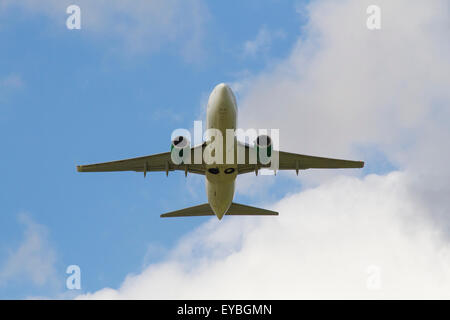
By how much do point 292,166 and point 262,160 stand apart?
3.07 meters

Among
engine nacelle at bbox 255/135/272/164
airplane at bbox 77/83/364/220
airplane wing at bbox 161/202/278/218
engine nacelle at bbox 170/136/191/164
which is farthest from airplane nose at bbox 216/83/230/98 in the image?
airplane wing at bbox 161/202/278/218

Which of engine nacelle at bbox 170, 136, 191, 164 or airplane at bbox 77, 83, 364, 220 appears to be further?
engine nacelle at bbox 170, 136, 191, 164

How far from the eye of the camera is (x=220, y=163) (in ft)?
110

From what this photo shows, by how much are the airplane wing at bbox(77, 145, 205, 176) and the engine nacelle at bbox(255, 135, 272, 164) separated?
3.56 meters

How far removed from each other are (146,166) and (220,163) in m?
5.90

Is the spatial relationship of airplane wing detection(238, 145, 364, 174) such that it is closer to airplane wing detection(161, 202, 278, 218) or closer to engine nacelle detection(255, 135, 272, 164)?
engine nacelle detection(255, 135, 272, 164)

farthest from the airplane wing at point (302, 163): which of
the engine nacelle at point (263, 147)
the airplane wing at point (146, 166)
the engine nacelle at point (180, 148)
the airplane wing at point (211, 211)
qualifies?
the airplane wing at point (211, 211)

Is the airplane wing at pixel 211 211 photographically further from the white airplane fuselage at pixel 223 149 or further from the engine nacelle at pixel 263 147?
the engine nacelle at pixel 263 147

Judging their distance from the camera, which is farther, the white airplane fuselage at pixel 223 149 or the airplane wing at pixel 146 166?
the airplane wing at pixel 146 166

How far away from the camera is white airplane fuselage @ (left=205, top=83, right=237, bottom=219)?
105 ft

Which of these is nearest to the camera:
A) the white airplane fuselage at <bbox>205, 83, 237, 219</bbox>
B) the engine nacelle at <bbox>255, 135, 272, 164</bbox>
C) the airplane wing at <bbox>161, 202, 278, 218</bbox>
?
the white airplane fuselage at <bbox>205, 83, 237, 219</bbox>

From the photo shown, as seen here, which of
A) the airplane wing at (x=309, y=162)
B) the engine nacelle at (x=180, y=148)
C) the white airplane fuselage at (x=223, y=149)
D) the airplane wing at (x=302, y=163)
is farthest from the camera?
the airplane wing at (x=309, y=162)

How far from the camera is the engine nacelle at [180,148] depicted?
34406mm

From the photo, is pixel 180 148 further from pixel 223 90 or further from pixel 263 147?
pixel 263 147
